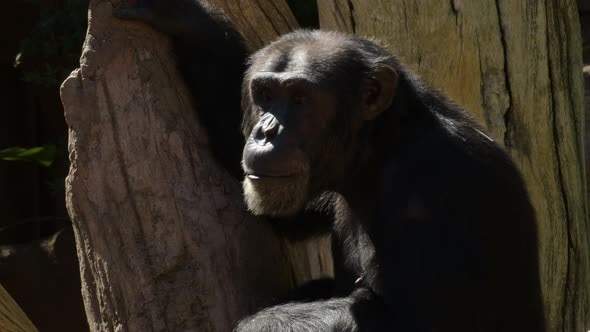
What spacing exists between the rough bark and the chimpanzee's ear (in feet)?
6.87

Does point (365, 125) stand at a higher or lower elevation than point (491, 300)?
higher

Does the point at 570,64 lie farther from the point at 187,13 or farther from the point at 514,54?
the point at 187,13

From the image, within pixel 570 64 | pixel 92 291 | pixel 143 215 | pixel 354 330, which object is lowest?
pixel 354 330

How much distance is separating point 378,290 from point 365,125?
765 millimetres

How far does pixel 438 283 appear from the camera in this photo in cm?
432

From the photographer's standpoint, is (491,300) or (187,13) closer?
(491,300)

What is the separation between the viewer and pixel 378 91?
4.58 metres

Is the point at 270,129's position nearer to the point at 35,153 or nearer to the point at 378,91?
the point at 378,91

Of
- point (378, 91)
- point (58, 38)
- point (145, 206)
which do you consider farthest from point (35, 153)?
point (378, 91)

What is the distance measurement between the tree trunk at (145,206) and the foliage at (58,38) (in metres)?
3.60

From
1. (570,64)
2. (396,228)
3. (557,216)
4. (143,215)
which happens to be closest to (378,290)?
(396,228)

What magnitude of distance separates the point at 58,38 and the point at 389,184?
16.0 feet

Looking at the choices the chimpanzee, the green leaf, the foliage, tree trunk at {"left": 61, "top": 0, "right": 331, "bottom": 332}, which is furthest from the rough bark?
Answer: the foliage

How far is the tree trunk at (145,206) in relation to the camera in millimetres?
4711
